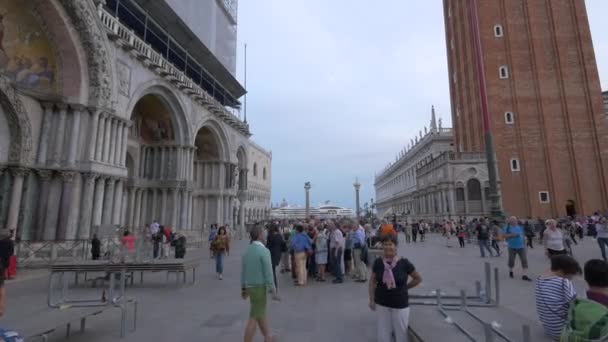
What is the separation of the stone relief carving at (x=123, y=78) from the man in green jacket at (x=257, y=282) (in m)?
14.0

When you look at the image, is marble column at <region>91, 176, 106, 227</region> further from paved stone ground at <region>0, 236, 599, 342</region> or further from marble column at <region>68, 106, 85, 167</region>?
paved stone ground at <region>0, 236, 599, 342</region>

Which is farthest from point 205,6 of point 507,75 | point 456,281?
point 507,75

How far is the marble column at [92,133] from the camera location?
1309cm

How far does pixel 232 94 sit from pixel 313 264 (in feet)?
88.6

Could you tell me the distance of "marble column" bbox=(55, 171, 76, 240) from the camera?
40.5ft

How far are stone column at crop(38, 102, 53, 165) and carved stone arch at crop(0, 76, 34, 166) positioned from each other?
0.39 metres

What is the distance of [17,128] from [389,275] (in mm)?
14249

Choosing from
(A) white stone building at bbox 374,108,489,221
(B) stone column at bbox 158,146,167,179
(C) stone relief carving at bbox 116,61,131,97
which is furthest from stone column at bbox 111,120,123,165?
(A) white stone building at bbox 374,108,489,221

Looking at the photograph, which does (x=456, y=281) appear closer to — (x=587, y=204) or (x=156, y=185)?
(x=156, y=185)

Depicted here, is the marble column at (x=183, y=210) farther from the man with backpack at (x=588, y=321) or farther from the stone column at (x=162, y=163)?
the man with backpack at (x=588, y=321)

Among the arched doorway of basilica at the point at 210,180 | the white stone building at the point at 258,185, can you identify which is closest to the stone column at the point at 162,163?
the arched doorway of basilica at the point at 210,180

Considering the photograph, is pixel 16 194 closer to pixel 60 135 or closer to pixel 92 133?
pixel 60 135

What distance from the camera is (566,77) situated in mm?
33062

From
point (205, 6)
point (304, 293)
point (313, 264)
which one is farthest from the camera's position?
point (205, 6)
